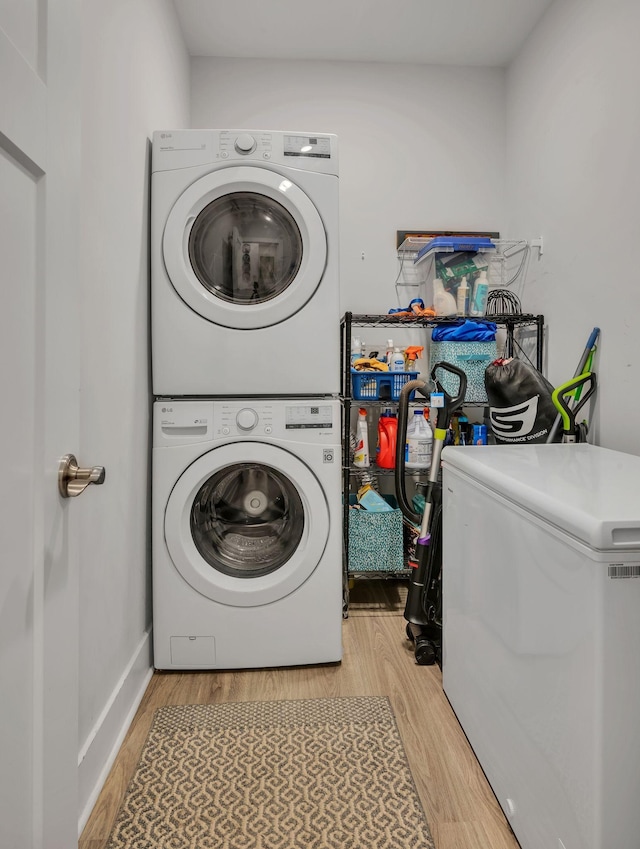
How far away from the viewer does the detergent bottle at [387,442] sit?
2404 millimetres

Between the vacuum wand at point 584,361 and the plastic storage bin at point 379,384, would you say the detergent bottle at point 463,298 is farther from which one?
the vacuum wand at point 584,361

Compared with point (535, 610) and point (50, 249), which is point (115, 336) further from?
point (535, 610)

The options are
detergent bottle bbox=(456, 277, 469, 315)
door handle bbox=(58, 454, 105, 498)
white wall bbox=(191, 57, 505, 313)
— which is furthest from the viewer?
white wall bbox=(191, 57, 505, 313)

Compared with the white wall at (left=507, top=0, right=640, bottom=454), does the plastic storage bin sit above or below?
below

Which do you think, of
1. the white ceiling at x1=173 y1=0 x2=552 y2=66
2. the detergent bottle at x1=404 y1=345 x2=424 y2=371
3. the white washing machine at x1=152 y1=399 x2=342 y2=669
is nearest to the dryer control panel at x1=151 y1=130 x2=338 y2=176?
the white washing machine at x1=152 y1=399 x2=342 y2=669

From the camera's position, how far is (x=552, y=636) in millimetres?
933

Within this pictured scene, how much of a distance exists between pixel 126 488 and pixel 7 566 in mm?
993

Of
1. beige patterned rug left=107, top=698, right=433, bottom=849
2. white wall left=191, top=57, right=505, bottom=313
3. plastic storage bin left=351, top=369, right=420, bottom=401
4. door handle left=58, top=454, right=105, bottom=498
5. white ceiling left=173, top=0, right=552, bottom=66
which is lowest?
beige patterned rug left=107, top=698, right=433, bottom=849

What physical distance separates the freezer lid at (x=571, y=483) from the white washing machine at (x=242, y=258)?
659 millimetres

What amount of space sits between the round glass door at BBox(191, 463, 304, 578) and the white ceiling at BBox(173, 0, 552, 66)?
1.98 meters

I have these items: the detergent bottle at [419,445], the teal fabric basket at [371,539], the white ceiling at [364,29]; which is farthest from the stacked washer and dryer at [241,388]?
the white ceiling at [364,29]

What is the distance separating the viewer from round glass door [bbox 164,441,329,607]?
1766 millimetres

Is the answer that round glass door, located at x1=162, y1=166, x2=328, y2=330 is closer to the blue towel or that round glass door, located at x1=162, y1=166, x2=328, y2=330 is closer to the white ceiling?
the blue towel

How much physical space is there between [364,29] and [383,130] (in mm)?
425
